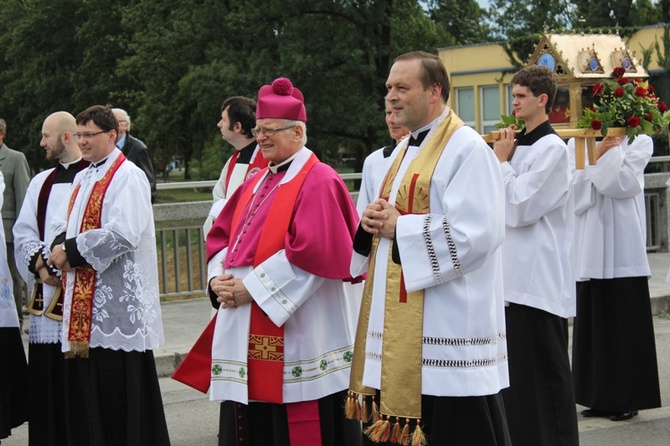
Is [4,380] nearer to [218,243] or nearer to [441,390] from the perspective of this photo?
[218,243]

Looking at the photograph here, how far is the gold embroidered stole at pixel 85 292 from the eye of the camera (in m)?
6.09

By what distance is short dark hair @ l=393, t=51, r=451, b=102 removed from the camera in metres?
4.36

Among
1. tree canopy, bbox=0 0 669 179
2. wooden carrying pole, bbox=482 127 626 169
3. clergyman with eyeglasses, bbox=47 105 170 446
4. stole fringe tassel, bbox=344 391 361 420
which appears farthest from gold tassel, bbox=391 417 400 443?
tree canopy, bbox=0 0 669 179

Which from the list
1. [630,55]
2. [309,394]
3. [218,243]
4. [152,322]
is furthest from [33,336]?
[630,55]

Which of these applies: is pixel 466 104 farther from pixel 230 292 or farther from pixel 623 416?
pixel 230 292

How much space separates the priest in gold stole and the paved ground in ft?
8.55

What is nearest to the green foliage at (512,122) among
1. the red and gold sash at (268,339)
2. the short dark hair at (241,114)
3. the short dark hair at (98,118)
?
the short dark hair at (241,114)

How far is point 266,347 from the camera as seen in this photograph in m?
5.09

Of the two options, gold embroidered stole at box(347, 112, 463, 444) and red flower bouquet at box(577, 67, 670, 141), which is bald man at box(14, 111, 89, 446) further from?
red flower bouquet at box(577, 67, 670, 141)

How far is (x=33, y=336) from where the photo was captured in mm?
6445

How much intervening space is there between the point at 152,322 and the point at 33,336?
75cm

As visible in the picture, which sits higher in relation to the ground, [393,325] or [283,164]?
[283,164]

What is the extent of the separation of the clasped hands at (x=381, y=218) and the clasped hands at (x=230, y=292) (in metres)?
0.88

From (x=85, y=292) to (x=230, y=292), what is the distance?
4.66 feet
